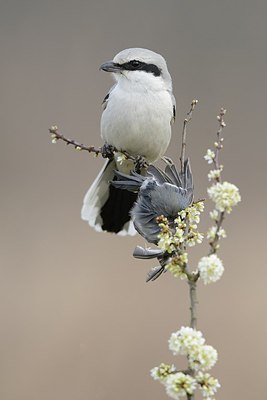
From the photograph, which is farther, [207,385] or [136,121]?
[136,121]

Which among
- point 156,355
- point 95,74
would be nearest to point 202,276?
point 156,355

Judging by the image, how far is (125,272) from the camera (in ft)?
11.0

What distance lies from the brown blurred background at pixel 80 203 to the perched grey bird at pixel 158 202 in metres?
1.47

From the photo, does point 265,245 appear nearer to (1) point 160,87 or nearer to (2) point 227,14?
(1) point 160,87

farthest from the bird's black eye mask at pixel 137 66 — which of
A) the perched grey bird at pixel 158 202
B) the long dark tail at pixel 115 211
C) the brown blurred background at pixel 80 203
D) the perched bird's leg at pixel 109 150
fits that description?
the brown blurred background at pixel 80 203

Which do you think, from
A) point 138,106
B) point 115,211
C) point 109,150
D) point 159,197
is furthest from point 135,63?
point 159,197

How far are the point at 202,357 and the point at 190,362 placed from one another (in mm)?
15

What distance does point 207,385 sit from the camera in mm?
886

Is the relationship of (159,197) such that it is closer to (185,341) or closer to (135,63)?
(185,341)

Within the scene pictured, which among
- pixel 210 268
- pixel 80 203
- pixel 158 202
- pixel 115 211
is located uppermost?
pixel 80 203

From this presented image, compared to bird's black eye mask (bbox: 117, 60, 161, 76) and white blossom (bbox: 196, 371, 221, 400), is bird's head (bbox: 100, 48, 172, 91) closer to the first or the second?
bird's black eye mask (bbox: 117, 60, 161, 76)

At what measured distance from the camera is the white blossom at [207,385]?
875 mm

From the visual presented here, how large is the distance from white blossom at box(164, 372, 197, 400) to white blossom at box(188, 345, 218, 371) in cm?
2

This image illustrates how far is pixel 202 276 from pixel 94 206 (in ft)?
5.49
